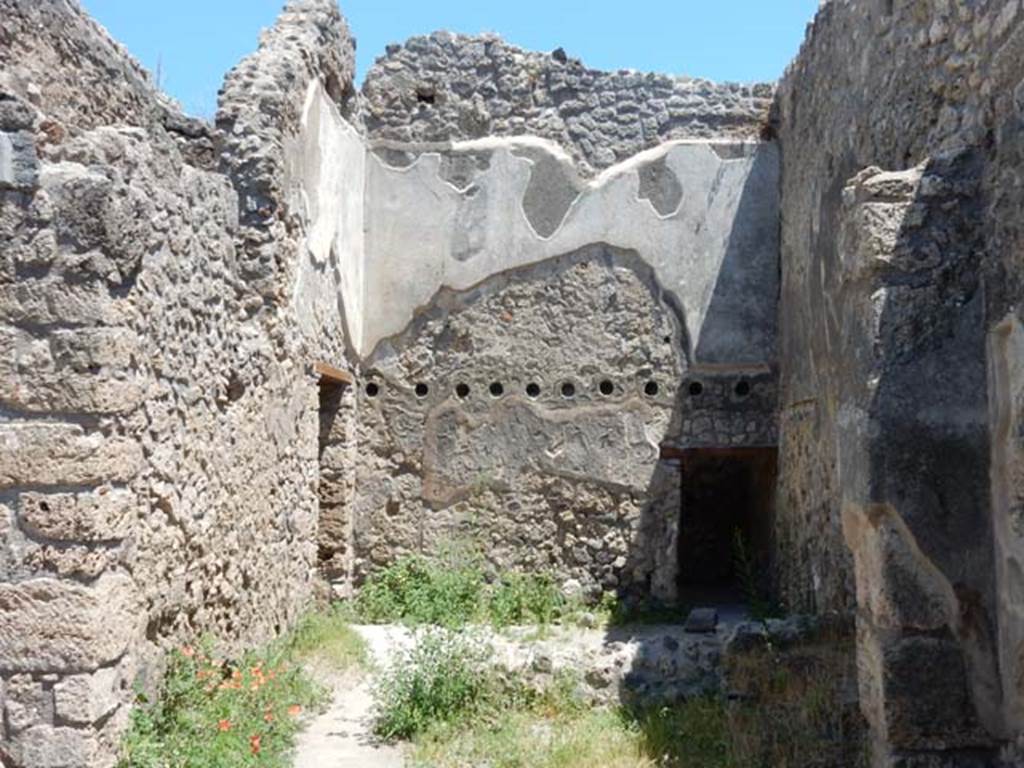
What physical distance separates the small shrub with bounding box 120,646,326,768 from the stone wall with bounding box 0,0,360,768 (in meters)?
0.13

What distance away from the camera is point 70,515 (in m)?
4.01

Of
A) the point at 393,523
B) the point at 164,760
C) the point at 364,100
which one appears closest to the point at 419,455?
the point at 393,523

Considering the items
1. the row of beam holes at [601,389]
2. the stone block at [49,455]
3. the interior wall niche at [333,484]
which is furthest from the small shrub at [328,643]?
the stone block at [49,455]

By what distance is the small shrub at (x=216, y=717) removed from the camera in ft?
14.5

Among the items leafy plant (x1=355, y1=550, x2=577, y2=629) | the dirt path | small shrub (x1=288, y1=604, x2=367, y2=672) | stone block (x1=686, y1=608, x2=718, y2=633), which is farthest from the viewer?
leafy plant (x1=355, y1=550, x2=577, y2=629)

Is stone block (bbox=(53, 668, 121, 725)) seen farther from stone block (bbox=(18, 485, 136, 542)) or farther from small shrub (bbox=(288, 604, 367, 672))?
small shrub (bbox=(288, 604, 367, 672))

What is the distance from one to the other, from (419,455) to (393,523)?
1.82 feet

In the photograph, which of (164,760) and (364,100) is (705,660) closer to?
(164,760)

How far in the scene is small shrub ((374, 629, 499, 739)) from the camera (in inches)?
217

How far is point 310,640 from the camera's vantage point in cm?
687

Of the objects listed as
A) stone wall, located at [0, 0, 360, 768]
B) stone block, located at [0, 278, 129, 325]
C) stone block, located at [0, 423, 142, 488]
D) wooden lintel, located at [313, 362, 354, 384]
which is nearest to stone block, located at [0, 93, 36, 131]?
stone wall, located at [0, 0, 360, 768]

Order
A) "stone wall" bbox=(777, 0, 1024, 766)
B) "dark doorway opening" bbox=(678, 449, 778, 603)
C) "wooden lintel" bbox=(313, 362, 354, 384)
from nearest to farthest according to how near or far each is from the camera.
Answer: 1. "stone wall" bbox=(777, 0, 1024, 766)
2. "wooden lintel" bbox=(313, 362, 354, 384)
3. "dark doorway opening" bbox=(678, 449, 778, 603)

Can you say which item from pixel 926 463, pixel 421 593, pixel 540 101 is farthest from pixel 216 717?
pixel 540 101

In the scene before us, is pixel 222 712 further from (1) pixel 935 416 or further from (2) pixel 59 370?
(1) pixel 935 416
